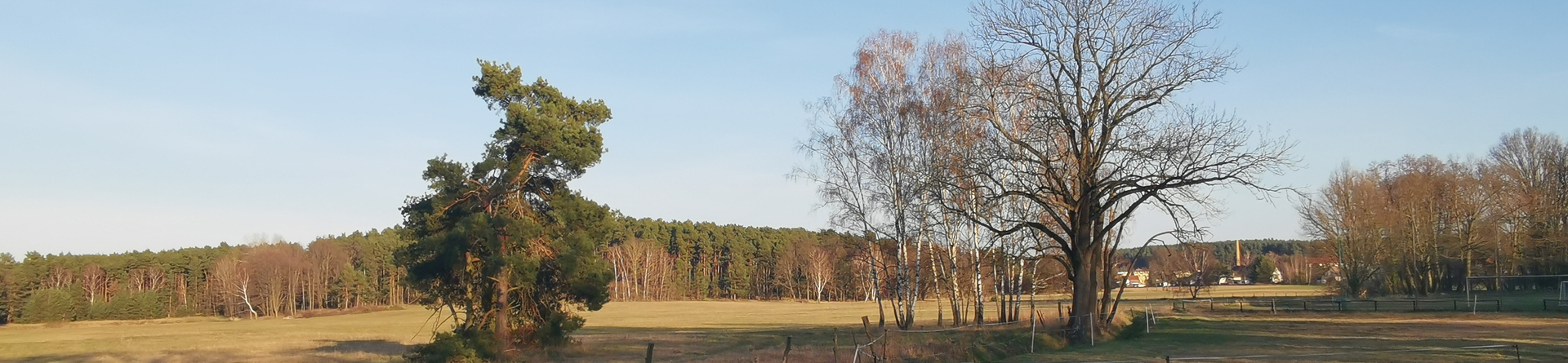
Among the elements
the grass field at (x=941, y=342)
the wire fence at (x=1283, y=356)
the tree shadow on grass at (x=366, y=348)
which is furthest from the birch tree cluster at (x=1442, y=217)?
the tree shadow on grass at (x=366, y=348)

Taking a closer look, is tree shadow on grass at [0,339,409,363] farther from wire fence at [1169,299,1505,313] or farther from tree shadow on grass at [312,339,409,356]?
wire fence at [1169,299,1505,313]

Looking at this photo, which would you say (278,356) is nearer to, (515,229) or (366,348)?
(366,348)

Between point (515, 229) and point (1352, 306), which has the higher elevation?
point (515, 229)

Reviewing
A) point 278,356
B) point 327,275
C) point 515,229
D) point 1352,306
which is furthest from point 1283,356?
point 327,275

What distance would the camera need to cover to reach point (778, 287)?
14475 cm

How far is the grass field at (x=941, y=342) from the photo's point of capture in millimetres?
24125

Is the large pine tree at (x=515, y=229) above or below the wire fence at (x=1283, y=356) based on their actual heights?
above

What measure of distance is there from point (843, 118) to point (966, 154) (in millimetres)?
5684

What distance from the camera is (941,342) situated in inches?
1011

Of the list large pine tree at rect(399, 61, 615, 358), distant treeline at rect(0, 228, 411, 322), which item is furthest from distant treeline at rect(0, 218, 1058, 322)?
large pine tree at rect(399, 61, 615, 358)

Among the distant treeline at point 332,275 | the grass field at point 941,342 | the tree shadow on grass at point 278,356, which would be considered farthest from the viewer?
the distant treeline at point 332,275

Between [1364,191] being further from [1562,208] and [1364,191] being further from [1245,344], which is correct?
[1245,344]

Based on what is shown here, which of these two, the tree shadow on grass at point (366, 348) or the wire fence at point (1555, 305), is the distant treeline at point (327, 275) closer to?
the tree shadow on grass at point (366, 348)

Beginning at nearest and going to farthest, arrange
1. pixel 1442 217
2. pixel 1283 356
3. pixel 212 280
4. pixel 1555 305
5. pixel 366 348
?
1. pixel 1283 356
2. pixel 366 348
3. pixel 1555 305
4. pixel 1442 217
5. pixel 212 280
